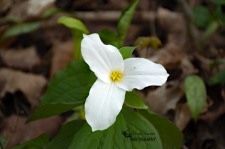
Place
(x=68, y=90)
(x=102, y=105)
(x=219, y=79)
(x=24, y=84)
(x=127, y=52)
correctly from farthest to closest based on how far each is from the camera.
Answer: (x=24, y=84) → (x=219, y=79) → (x=68, y=90) → (x=127, y=52) → (x=102, y=105)

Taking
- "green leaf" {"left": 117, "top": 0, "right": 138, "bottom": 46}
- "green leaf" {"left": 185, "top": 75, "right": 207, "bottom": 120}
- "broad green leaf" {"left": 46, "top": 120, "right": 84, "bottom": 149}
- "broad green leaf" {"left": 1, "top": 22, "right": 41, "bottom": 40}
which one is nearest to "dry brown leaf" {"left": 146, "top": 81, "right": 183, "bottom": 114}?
"green leaf" {"left": 185, "top": 75, "right": 207, "bottom": 120}

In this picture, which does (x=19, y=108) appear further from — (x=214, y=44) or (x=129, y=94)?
(x=214, y=44)

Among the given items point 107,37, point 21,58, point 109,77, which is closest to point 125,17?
point 107,37

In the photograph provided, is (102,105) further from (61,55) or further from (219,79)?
(61,55)

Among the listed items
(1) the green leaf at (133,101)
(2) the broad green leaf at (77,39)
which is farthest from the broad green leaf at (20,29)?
(1) the green leaf at (133,101)

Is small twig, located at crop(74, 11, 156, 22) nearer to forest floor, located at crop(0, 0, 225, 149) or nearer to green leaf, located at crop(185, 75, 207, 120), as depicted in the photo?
forest floor, located at crop(0, 0, 225, 149)

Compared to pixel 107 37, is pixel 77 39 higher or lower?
lower
